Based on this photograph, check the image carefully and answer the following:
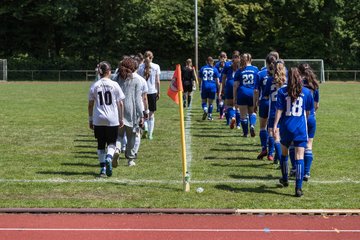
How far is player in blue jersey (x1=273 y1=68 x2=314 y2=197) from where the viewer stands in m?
8.87

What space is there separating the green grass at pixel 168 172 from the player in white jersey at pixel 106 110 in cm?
45

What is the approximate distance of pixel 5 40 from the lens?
197 ft

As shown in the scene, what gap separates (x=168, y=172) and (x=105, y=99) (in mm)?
1736

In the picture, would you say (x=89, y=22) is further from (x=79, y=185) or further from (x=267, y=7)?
(x=79, y=185)

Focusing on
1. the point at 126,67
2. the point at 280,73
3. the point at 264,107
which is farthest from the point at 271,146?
the point at 126,67

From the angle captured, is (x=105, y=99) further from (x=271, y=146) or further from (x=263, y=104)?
(x=271, y=146)

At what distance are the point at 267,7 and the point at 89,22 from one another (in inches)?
661

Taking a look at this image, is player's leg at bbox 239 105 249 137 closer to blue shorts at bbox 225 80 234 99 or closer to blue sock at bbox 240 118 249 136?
blue sock at bbox 240 118 249 136

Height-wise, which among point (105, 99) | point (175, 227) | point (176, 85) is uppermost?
point (176, 85)

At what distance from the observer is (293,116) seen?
9.02m

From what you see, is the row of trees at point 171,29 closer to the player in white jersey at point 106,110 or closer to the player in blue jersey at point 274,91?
the player in blue jersey at point 274,91

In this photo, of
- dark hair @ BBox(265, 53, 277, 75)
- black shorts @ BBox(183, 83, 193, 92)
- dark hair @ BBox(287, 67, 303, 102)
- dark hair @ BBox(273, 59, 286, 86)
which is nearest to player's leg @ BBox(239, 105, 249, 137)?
dark hair @ BBox(265, 53, 277, 75)

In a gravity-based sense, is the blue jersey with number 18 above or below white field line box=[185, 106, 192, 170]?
above

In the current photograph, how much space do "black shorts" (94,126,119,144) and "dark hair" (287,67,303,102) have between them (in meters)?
3.06
